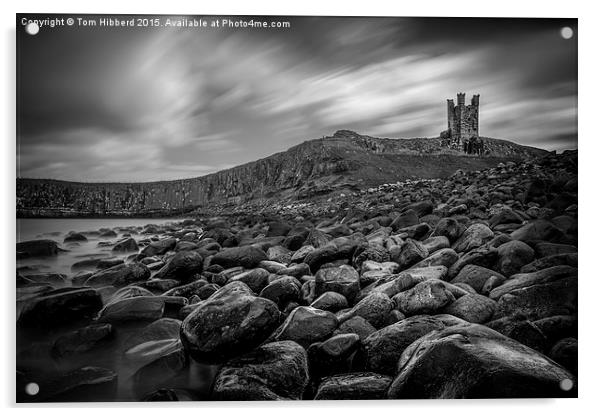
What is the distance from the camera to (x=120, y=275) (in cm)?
350

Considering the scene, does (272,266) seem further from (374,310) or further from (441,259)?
(441,259)

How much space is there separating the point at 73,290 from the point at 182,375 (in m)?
1.02

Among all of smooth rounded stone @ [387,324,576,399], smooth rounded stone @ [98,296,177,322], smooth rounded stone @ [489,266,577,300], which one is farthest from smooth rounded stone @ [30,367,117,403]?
smooth rounded stone @ [489,266,577,300]

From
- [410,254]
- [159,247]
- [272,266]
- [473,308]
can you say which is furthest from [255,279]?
[473,308]

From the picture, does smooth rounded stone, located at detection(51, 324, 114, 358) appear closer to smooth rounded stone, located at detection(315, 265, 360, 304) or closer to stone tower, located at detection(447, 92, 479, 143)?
smooth rounded stone, located at detection(315, 265, 360, 304)

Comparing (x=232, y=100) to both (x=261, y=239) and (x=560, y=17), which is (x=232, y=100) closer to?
(x=261, y=239)

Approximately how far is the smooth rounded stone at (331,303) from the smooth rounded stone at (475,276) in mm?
843

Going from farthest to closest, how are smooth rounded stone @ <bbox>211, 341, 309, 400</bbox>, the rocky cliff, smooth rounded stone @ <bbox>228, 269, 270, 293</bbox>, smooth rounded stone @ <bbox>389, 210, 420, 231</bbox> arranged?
smooth rounded stone @ <bbox>389, 210, 420, 231</bbox> → the rocky cliff → smooth rounded stone @ <bbox>228, 269, 270, 293</bbox> → smooth rounded stone @ <bbox>211, 341, 309, 400</bbox>

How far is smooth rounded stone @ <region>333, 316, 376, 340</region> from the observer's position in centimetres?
320

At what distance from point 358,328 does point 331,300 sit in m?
0.29

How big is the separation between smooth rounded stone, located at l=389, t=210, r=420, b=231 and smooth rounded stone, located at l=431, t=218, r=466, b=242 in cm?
20

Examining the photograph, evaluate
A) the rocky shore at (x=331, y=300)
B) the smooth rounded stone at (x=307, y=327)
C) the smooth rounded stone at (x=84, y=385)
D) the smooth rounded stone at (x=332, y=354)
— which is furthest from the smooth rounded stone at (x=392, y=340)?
the smooth rounded stone at (x=84, y=385)
